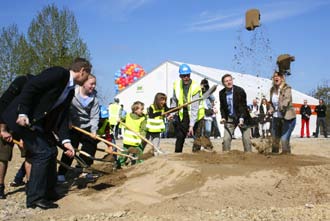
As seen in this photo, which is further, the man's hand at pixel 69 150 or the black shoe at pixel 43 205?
the man's hand at pixel 69 150

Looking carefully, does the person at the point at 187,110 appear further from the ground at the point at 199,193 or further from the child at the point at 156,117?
the ground at the point at 199,193

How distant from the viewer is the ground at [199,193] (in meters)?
4.61

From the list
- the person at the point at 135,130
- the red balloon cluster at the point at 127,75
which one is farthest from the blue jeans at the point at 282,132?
the red balloon cluster at the point at 127,75

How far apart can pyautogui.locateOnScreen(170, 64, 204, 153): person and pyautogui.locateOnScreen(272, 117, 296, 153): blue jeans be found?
140 cm

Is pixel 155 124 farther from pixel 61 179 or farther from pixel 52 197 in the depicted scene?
pixel 52 197

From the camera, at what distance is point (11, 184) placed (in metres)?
7.03

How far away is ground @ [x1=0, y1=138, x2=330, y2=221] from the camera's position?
4.61m

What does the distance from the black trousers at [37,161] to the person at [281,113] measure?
14.4 ft

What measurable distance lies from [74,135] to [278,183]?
3223 mm

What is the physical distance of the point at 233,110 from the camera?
8.12m

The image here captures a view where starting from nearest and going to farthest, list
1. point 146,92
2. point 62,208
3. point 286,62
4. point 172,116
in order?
point 62,208
point 172,116
point 286,62
point 146,92

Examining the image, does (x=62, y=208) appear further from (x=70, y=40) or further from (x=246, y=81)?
(x=70, y=40)

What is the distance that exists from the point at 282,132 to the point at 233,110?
3.38 ft

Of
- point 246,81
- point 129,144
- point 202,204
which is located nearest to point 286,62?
point 129,144
